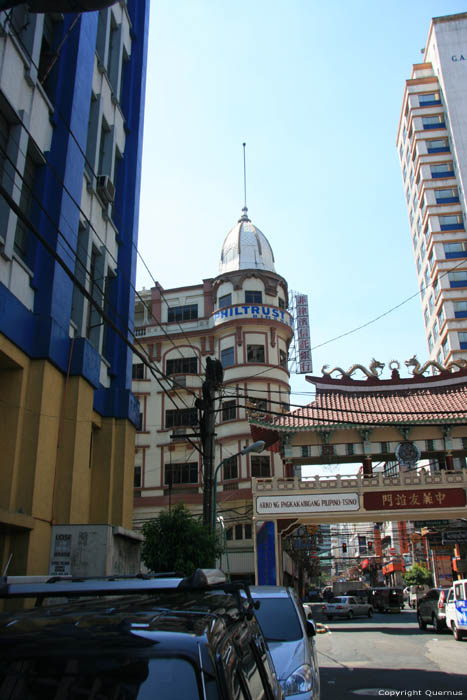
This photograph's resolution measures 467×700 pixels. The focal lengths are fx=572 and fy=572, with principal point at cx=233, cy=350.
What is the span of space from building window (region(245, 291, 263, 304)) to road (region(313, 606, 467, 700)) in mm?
A: 23457

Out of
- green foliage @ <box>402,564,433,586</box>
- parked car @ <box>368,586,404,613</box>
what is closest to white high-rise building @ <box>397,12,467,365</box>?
green foliage @ <box>402,564,433,586</box>

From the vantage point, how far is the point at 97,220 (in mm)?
15586

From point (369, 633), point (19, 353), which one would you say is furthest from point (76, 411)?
point (369, 633)

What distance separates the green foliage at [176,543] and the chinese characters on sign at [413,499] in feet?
42.0

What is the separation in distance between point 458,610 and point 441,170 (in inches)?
2236

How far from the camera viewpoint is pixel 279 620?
7.71 m

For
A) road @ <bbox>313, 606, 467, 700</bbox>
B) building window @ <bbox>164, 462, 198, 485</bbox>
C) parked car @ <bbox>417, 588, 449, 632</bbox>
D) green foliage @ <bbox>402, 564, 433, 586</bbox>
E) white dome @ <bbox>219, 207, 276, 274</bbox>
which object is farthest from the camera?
green foliage @ <bbox>402, 564, 433, 586</bbox>

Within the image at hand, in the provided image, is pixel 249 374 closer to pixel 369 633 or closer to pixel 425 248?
pixel 369 633

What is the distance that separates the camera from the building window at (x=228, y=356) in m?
38.2

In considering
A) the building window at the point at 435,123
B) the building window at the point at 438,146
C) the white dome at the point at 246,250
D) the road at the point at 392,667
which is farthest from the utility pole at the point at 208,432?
the building window at the point at 435,123

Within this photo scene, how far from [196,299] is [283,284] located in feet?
21.5

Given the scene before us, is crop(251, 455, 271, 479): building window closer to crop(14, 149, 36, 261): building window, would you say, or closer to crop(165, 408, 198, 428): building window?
crop(165, 408, 198, 428): building window

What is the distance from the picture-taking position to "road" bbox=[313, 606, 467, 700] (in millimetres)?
9570

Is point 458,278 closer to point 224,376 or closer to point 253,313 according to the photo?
point 253,313
